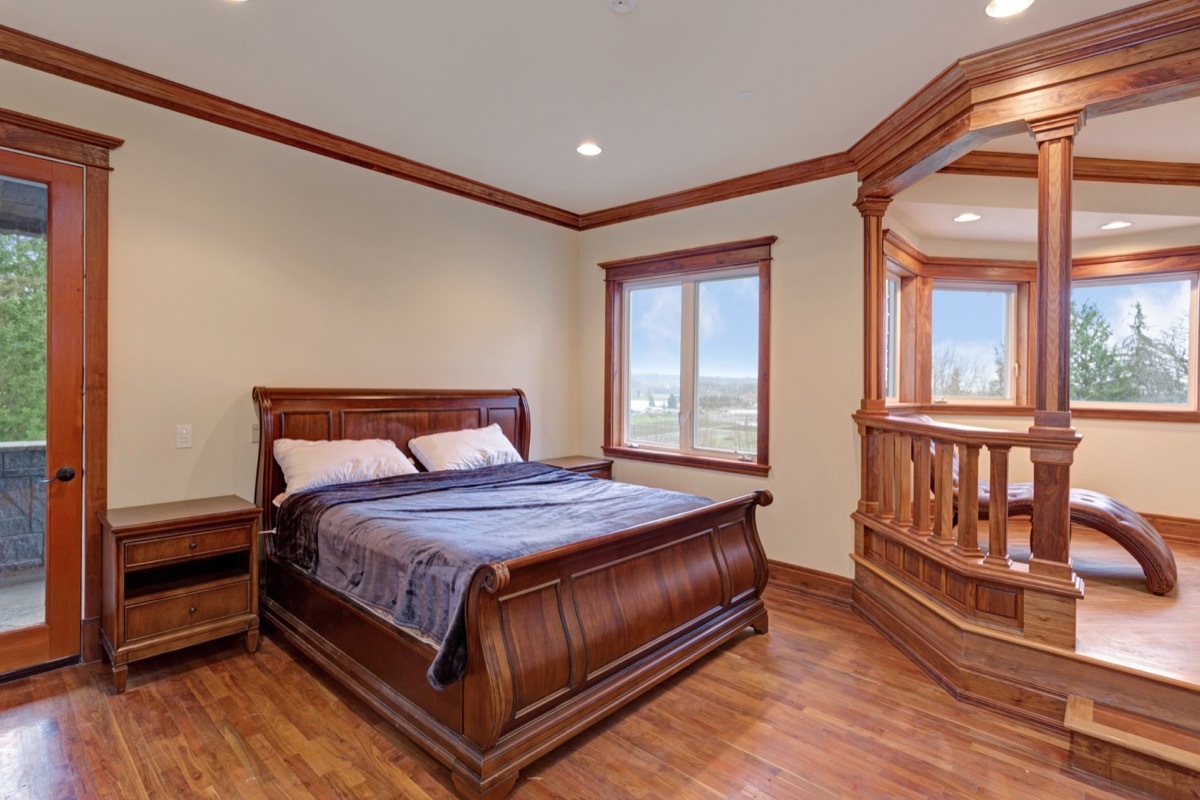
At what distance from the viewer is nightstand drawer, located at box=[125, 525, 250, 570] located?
2.60 metres

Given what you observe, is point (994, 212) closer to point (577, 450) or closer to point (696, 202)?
point (696, 202)

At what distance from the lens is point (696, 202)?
4.44m

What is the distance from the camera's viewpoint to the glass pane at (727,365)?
4320 millimetres

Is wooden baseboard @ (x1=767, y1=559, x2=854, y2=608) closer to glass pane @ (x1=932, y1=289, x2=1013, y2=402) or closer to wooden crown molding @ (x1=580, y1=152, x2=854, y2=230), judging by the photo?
glass pane @ (x1=932, y1=289, x2=1013, y2=402)

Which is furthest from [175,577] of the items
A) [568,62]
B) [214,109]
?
[568,62]

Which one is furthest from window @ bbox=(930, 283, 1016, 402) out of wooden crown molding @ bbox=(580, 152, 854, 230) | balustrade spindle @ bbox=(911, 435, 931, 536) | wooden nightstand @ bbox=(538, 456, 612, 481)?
wooden nightstand @ bbox=(538, 456, 612, 481)

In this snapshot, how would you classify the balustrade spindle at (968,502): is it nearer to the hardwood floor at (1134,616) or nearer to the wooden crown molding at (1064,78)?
the hardwood floor at (1134,616)

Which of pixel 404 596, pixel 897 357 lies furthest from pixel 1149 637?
pixel 404 596

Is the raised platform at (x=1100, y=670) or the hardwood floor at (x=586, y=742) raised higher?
the raised platform at (x=1100, y=670)

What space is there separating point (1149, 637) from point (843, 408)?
5.76 feet

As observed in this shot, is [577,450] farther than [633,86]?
Yes

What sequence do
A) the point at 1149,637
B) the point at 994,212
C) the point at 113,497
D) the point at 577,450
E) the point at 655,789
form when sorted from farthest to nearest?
1. the point at 577,450
2. the point at 994,212
3. the point at 113,497
4. the point at 1149,637
5. the point at 655,789

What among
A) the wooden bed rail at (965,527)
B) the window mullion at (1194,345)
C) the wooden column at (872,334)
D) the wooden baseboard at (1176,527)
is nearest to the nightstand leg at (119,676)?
the wooden bed rail at (965,527)

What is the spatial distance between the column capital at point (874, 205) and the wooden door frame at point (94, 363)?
4012 millimetres
